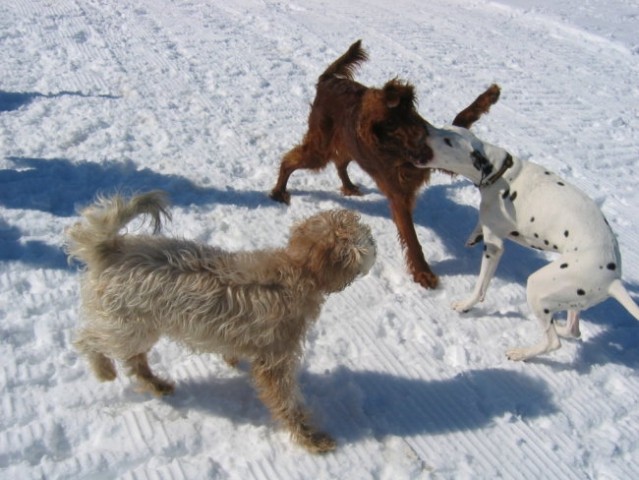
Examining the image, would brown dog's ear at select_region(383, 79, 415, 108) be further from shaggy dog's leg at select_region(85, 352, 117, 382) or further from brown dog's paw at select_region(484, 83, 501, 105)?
shaggy dog's leg at select_region(85, 352, 117, 382)

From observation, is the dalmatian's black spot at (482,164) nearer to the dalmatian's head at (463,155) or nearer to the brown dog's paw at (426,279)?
the dalmatian's head at (463,155)

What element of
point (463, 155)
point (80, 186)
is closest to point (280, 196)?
point (80, 186)

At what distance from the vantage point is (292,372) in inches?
123

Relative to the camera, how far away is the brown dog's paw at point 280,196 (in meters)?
5.28

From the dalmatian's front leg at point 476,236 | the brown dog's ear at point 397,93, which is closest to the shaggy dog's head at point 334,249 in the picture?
the brown dog's ear at point 397,93

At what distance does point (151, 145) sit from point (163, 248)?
314cm

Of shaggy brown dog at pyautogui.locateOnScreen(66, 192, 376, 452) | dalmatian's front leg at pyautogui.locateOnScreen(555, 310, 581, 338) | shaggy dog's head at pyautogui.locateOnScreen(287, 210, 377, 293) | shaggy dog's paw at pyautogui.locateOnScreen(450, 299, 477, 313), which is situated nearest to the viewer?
shaggy brown dog at pyautogui.locateOnScreen(66, 192, 376, 452)

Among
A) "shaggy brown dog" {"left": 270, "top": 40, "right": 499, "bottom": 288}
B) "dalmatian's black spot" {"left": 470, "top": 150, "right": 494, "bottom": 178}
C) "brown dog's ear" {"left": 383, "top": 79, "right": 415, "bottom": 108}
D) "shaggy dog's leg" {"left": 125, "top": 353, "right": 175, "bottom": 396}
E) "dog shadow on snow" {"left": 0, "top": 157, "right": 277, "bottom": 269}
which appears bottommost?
"dog shadow on snow" {"left": 0, "top": 157, "right": 277, "bottom": 269}

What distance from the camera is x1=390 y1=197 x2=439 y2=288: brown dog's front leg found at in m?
4.47

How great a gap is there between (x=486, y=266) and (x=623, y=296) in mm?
1001

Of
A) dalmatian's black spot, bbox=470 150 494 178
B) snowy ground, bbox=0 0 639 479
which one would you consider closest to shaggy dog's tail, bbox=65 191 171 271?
snowy ground, bbox=0 0 639 479

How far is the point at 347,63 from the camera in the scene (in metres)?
5.34

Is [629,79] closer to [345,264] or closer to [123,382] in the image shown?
[345,264]

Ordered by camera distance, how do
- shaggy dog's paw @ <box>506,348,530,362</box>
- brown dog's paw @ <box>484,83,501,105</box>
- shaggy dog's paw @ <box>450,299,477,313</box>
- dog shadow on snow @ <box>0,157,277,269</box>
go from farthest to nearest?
dog shadow on snow @ <box>0,157,277,269</box>, brown dog's paw @ <box>484,83,501,105</box>, shaggy dog's paw @ <box>450,299,477,313</box>, shaggy dog's paw @ <box>506,348,530,362</box>
